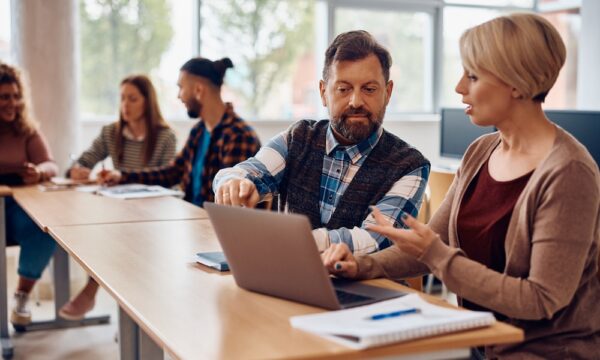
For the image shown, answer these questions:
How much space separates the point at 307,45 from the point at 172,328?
220 inches

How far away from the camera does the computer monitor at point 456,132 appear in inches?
196

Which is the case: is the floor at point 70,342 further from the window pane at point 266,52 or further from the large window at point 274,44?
the window pane at point 266,52

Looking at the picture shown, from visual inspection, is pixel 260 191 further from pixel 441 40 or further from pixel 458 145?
pixel 441 40

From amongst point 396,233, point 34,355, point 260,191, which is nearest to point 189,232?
point 260,191

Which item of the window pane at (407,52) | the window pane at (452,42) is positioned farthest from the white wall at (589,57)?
the window pane at (407,52)

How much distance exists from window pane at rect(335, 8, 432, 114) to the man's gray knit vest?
4.97 metres

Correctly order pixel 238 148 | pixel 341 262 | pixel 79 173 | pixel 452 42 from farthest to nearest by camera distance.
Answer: pixel 452 42 < pixel 79 173 < pixel 238 148 < pixel 341 262

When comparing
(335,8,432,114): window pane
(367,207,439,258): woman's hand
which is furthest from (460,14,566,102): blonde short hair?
(335,8,432,114): window pane

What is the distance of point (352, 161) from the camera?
2.21 meters

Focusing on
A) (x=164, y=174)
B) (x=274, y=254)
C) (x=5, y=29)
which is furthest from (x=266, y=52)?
(x=274, y=254)

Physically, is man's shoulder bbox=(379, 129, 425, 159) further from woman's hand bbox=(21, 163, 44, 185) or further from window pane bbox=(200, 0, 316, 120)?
window pane bbox=(200, 0, 316, 120)

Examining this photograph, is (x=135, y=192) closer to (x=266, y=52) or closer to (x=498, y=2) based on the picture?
(x=266, y=52)

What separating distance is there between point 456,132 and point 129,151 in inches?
79.9

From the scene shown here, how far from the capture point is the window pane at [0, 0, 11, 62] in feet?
17.6
